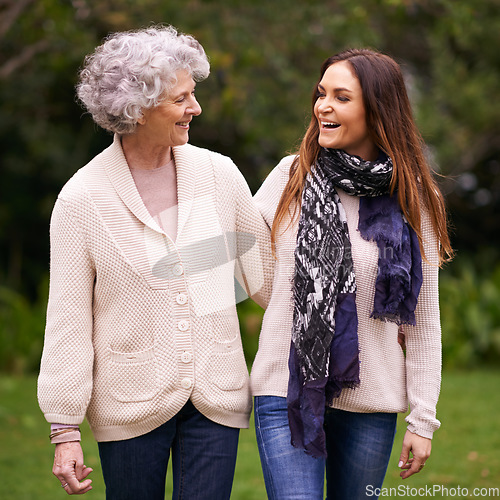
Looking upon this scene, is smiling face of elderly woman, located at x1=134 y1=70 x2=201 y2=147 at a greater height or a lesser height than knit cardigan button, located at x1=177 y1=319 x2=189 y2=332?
greater

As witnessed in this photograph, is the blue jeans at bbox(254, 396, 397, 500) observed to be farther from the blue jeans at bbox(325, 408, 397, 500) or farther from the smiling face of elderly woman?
the smiling face of elderly woman

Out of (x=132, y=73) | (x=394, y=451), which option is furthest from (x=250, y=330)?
(x=132, y=73)

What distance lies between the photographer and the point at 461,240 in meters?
11.8

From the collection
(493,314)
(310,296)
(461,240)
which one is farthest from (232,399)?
(461,240)

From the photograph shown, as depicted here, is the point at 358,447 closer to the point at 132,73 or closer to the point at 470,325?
the point at 132,73

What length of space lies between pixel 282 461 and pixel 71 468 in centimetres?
69

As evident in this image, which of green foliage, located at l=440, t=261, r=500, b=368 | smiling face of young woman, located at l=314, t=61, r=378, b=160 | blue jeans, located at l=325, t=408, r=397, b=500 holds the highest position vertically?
smiling face of young woman, located at l=314, t=61, r=378, b=160

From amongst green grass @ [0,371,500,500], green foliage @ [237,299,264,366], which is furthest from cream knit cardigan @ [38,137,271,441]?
green foliage @ [237,299,264,366]

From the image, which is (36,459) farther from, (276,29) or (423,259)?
(276,29)

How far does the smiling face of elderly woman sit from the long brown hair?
46cm

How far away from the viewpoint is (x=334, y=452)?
9.05 ft

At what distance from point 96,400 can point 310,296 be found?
0.79 metres

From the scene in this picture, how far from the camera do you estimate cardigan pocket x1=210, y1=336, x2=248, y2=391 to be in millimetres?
2590

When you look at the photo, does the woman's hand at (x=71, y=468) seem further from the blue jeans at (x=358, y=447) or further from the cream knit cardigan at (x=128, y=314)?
the blue jeans at (x=358, y=447)
